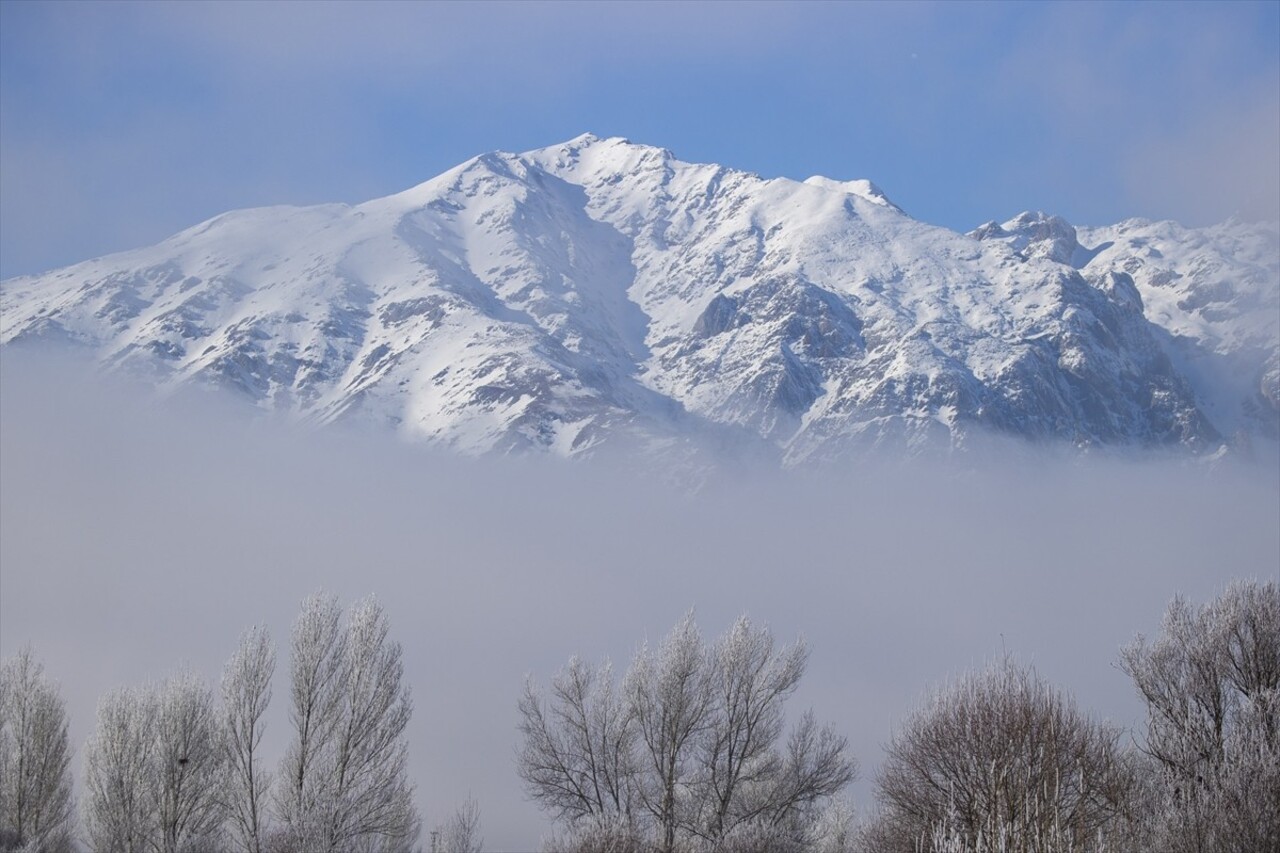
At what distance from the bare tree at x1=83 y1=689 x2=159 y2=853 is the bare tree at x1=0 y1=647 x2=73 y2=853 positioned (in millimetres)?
5221

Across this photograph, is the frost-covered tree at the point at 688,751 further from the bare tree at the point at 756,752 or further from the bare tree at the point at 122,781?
the bare tree at the point at 122,781

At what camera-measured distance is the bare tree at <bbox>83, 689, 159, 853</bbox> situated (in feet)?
208

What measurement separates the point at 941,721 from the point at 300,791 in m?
27.7

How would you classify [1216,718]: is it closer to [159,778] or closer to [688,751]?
[688,751]

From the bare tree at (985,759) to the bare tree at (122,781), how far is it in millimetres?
35577

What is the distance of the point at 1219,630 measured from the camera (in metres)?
54.2

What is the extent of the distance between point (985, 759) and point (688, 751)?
2430 cm

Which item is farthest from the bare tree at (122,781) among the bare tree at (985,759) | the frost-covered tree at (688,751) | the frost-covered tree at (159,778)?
the bare tree at (985,759)

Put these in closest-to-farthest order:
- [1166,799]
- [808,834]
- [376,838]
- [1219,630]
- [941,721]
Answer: [1166,799], [941,721], [1219,630], [376,838], [808,834]

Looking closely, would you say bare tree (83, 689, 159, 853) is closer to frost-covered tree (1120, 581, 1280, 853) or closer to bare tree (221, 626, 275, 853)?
bare tree (221, 626, 275, 853)

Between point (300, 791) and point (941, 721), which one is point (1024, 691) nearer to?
point (941, 721)

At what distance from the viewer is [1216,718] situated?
172 feet

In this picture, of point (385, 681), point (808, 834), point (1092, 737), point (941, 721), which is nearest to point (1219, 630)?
point (1092, 737)

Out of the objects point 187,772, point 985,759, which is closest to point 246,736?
point 187,772
